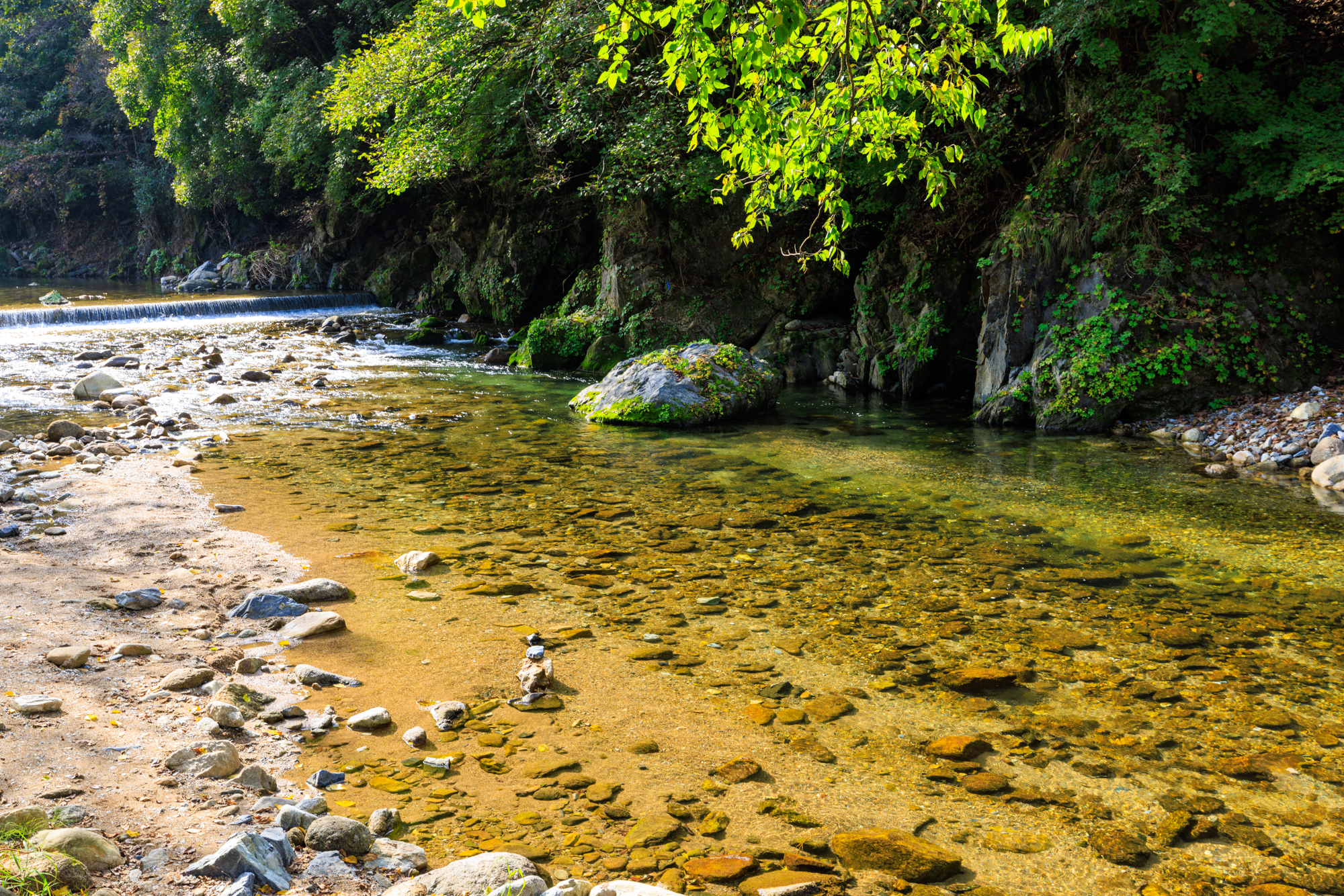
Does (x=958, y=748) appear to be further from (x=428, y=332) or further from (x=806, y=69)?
(x=428, y=332)

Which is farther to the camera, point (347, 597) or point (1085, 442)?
point (1085, 442)

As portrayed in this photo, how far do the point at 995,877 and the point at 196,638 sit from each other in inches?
141

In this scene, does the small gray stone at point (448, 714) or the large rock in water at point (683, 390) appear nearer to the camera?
the small gray stone at point (448, 714)

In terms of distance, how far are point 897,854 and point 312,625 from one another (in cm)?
296

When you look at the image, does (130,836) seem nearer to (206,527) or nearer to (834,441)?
(206,527)

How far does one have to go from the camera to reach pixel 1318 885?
2.45m

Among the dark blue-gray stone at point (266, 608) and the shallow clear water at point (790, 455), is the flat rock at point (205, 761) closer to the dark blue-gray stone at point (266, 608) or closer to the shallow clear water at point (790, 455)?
the dark blue-gray stone at point (266, 608)

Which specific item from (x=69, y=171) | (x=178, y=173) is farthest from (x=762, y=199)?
(x=69, y=171)

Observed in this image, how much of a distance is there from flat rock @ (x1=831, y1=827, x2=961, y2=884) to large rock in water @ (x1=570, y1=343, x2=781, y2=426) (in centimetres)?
732

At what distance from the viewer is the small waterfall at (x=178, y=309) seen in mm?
18656

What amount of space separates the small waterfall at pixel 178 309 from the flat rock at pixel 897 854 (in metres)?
21.8

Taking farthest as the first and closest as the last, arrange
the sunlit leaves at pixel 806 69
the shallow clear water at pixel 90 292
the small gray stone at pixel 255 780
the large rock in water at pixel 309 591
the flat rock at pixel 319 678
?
the shallow clear water at pixel 90 292, the large rock in water at pixel 309 591, the sunlit leaves at pixel 806 69, the flat rock at pixel 319 678, the small gray stone at pixel 255 780

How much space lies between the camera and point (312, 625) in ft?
13.5

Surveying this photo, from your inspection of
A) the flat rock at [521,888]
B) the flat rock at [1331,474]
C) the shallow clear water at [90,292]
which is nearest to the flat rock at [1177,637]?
the flat rock at [521,888]
